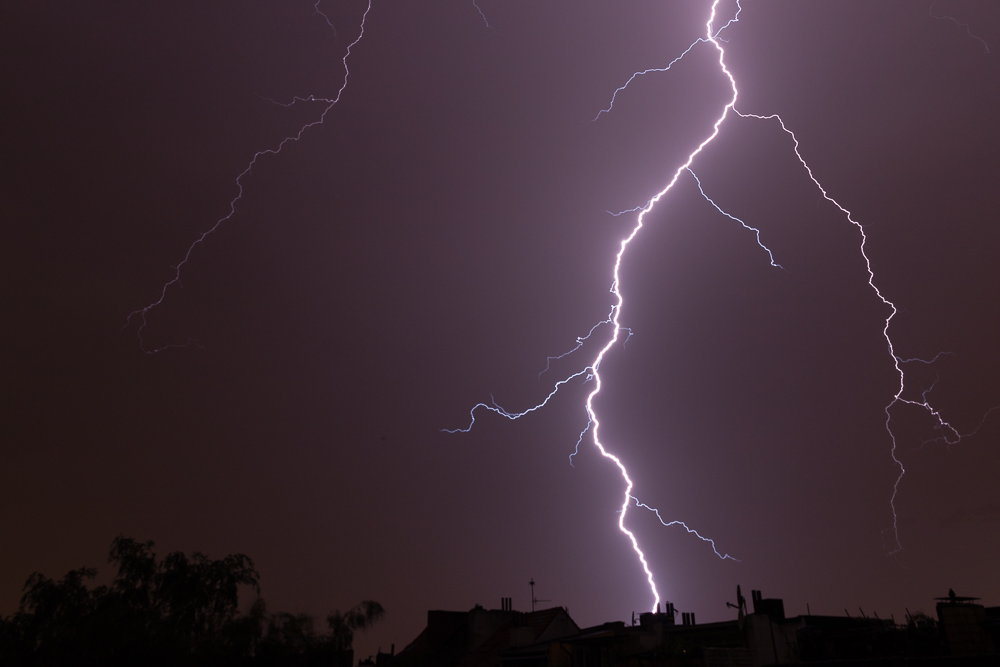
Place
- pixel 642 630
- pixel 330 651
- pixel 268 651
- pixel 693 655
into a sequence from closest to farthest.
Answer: pixel 693 655 < pixel 642 630 < pixel 268 651 < pixel 330 651

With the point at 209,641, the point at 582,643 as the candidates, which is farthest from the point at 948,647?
the point at 209,641

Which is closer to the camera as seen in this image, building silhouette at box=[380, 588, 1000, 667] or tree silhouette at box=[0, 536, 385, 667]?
building silhouette at box=[380, 588, 1000, 667]

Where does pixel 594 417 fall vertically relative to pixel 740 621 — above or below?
above

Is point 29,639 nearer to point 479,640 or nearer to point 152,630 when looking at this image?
point 152,630

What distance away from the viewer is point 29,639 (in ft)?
61.1

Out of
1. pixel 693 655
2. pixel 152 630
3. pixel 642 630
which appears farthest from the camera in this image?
pixel 152 630

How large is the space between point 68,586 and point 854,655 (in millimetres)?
19563

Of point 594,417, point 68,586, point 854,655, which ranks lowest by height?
point 854,655

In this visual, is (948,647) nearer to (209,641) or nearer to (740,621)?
(740,621)

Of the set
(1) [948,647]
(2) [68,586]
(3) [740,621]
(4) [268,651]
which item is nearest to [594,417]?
(3) [740,621]

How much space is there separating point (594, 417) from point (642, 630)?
9072 mm

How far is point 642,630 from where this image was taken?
1761cm

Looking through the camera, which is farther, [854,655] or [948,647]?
[854,655]

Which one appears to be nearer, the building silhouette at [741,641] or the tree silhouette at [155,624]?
the building silhouette at [741,641]
